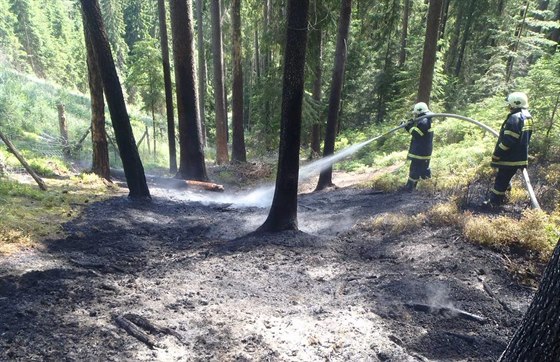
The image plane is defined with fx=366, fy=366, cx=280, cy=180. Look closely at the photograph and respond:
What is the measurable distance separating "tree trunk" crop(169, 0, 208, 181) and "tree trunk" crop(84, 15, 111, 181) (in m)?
2.77

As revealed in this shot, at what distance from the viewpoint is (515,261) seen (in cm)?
543

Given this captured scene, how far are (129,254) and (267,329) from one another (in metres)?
3.07

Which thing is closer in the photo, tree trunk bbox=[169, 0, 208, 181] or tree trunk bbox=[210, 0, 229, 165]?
tree trunk bbox=[169, 0, 208, 181]

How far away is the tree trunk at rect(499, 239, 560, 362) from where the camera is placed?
200 centimetres

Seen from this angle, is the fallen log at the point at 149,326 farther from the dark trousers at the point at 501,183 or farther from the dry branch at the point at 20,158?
the dark trousers at the point at 501,183

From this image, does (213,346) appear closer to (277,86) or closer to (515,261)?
(515,261)

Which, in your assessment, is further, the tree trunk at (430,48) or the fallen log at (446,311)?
the tree trunk at (430,48)

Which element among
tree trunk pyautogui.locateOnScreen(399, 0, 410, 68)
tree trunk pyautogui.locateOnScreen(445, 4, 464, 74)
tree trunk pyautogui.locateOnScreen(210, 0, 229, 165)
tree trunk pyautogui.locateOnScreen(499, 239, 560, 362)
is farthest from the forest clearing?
tree trunk pyautogui.locateOnScreen(445, 4, 464, 74)

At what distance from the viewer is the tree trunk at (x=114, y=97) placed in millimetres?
7750

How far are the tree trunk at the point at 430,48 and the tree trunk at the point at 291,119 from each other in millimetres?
7906

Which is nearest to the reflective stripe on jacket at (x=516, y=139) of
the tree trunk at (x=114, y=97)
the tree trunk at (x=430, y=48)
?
the tree trunk at (x=430, y=48)

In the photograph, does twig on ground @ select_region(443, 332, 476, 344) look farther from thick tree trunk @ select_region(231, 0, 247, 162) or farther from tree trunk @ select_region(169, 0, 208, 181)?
thick tree trunk @ select_region(231, 0, 247, 162)

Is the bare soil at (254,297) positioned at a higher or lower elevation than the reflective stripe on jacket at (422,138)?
lower

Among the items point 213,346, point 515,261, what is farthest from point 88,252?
point 515,261
